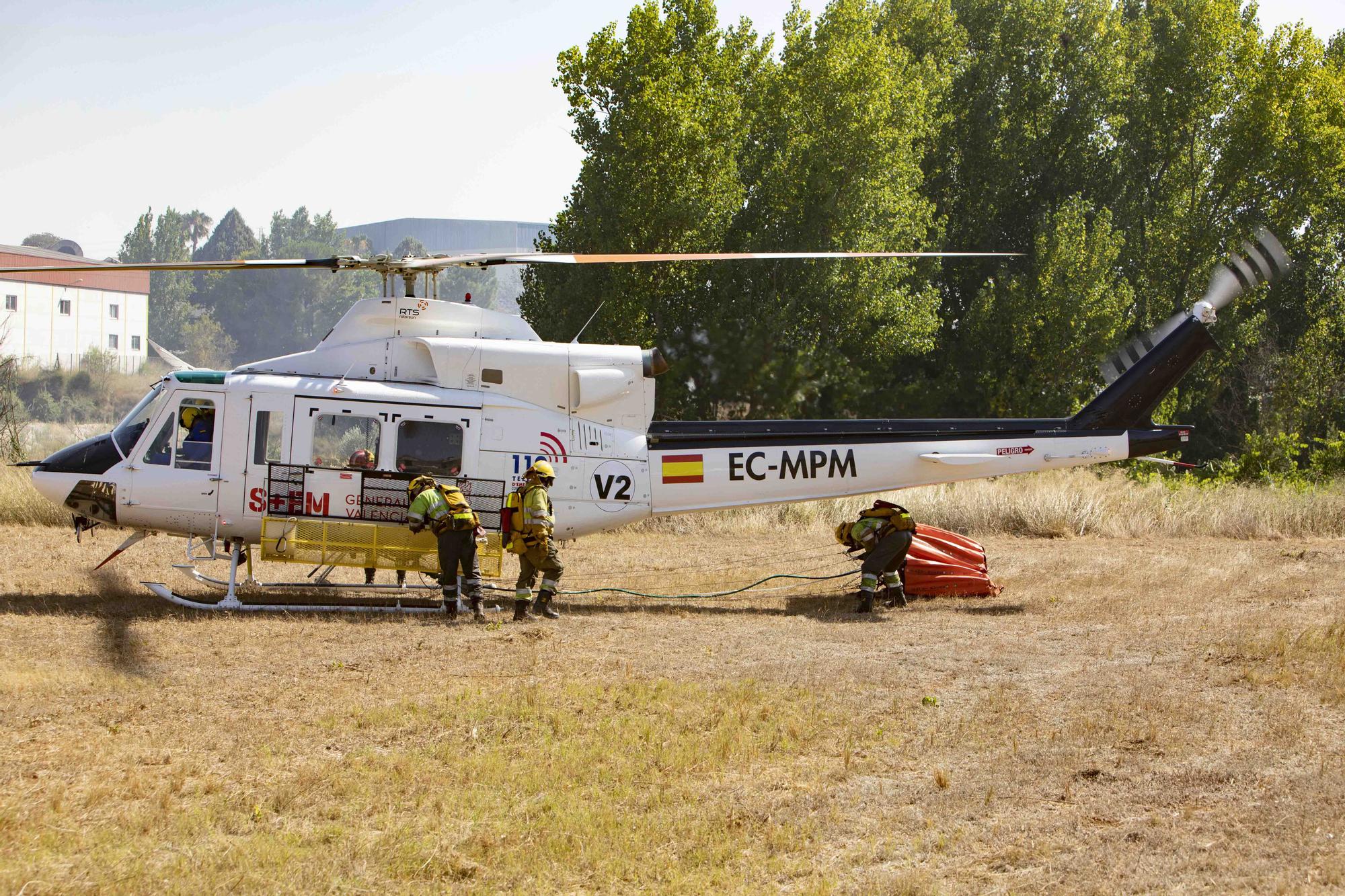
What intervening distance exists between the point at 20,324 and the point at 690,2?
5766cm

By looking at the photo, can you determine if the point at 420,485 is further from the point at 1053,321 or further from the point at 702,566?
the point at 1053,321

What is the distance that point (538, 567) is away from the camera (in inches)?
439

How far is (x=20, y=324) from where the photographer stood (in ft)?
225

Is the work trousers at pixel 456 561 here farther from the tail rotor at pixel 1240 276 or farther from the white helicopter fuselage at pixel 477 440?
the tail rotor at pixel 1240 276

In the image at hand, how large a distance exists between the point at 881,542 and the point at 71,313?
7409 cm

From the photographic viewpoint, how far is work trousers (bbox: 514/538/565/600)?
10.9 meters

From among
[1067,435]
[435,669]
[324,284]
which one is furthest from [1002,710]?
[324,284]

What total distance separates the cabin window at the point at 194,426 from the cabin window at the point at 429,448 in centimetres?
190

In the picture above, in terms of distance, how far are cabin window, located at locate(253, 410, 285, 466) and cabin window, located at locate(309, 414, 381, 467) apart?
1.19 ft

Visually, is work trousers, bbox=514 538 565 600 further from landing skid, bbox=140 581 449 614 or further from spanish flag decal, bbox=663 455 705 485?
A: spanish flag decal, bbox=663 455 705 485

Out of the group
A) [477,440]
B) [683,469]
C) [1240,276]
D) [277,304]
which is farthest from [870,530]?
[277,304]

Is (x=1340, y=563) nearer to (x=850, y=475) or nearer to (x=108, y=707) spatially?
(x=850, y=475)

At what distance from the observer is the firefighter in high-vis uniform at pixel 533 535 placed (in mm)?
10883

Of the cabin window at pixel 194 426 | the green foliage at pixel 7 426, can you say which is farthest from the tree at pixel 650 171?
the cabin window at pixel 194 426
